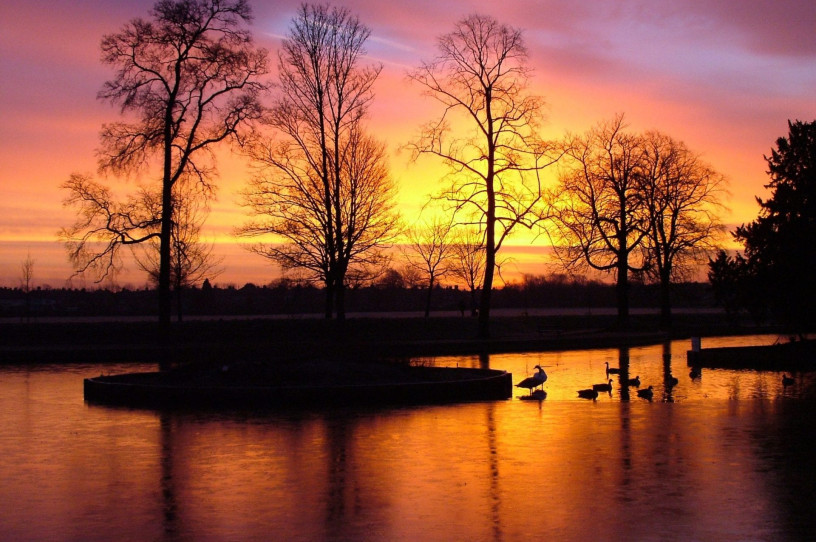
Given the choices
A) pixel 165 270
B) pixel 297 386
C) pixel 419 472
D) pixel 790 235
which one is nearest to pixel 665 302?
pixel 790 235

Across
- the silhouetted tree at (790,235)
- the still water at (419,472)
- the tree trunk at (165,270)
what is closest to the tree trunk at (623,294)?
the silhouetted tree at (790,235)

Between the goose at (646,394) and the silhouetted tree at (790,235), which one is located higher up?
the silhouetted tree at (790,235)

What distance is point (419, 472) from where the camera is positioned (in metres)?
10.6

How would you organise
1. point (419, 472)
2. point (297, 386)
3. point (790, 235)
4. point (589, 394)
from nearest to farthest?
1. point (419, 472)
2. point (297, 386)
3. point (589, 394)
4. point (790, 235)

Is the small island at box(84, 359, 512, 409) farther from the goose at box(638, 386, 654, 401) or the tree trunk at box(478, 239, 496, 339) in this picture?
the tree trunk at box(478, 239, 496, 339)

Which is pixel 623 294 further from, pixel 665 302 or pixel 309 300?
pixel 309 300

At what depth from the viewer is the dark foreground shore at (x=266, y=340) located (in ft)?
103

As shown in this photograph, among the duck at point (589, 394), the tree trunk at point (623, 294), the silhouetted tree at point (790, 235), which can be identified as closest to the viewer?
the duck at point (589, 394)

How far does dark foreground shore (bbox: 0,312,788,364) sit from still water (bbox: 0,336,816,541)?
14177 mm

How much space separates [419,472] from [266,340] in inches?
1138

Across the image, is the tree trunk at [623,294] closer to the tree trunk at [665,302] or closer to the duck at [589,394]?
the tree trunk at [665,302]

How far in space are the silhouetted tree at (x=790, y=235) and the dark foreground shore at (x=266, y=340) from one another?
981cm

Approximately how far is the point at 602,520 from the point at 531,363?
21.1 metres

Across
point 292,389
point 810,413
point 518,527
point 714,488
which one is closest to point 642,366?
point 810,413
